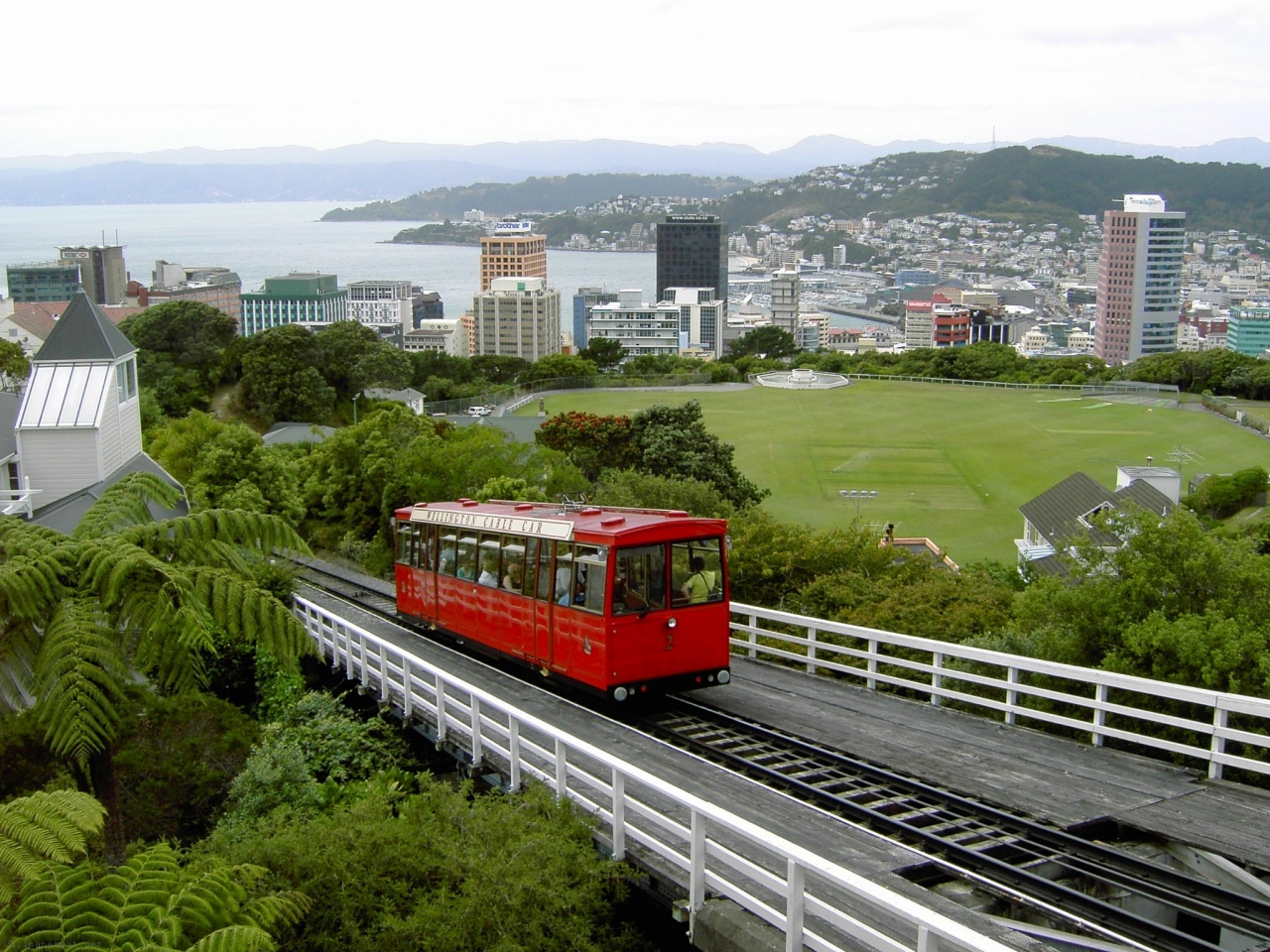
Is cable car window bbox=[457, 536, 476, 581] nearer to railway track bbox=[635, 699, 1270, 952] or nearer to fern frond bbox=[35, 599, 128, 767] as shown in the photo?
railway track bbox=[635, 699, 1270, 952]

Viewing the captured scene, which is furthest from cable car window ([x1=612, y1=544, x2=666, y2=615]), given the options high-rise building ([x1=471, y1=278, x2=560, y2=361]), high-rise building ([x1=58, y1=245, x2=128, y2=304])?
high-rise building ([x1=58, y1=245, x2=128, y2=304])

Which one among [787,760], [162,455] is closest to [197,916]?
[787,760]

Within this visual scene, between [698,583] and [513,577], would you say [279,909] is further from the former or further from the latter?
[513,577]

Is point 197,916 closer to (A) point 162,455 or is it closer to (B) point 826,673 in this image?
(B) point 826,673

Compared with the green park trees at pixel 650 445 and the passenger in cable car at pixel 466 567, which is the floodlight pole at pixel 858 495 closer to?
the green park trees at pixel 650 445

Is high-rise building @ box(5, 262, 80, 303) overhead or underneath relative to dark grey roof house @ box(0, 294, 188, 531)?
underneath

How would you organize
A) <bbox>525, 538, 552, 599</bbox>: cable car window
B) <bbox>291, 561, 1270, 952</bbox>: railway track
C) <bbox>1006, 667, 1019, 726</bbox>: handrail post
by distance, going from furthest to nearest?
<bbox>525, 538, 552, 599</bbox>: cable car window → <bbox>1006, 667, 1019, 726</bbox>: handrail post → <bbox>291, 561, 1270, 952</bbox>: railway track

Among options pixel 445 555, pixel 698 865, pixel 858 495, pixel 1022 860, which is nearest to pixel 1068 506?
pixel 858 495
